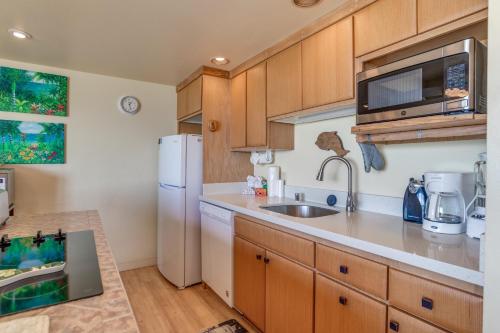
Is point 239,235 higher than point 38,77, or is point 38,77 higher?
point 38,77

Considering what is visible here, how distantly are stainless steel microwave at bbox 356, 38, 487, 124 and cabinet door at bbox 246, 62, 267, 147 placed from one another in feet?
3.28

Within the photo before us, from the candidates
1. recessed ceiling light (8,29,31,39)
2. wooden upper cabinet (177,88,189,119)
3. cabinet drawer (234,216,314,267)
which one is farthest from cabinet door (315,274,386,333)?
recessed ceiling light (8,29,31,39)

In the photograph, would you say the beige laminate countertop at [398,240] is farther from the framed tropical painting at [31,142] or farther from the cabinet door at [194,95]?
the framed tropical painting at [31,142]

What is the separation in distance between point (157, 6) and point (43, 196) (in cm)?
220

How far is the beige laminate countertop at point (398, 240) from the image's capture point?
936 millimetres

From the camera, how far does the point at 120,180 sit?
308 cm

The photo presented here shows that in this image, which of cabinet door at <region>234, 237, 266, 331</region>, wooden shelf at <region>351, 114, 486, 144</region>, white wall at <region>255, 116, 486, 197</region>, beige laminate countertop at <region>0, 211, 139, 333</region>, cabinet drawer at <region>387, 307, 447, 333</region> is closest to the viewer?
beige laminate countertop at <region>0, 211, 139, 333</region>

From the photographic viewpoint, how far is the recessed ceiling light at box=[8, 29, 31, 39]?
2.00 meters

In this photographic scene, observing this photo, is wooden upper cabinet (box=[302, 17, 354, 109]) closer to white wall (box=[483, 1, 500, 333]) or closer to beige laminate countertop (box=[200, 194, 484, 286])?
beige laminate countertop (box=[200, 194, 484, 286])

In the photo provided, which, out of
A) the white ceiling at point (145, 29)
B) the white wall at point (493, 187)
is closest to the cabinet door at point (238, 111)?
the white ceiling at point (145, 29)

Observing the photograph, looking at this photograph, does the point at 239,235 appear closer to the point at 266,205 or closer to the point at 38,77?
the point at 266,205

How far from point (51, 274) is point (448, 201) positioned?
170 centimetres

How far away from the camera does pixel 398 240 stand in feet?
3.90

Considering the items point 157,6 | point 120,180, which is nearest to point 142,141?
point 120,180
